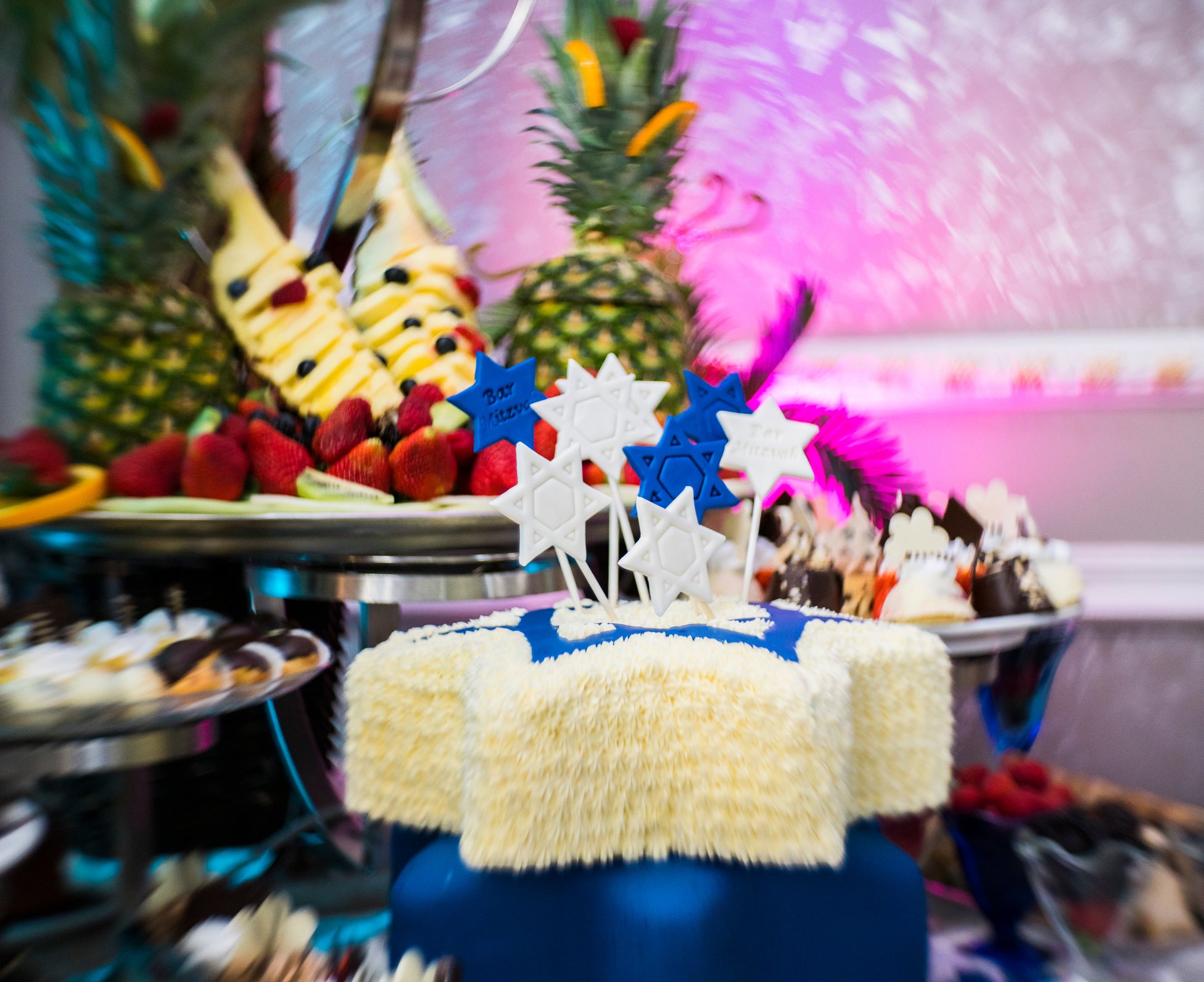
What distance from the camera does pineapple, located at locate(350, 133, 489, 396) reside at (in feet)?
2.97

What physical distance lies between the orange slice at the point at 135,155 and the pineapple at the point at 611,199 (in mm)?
377

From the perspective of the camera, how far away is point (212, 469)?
2.40ft

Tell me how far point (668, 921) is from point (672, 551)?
23cm

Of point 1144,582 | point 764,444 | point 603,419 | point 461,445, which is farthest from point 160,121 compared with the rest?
point 1144,582

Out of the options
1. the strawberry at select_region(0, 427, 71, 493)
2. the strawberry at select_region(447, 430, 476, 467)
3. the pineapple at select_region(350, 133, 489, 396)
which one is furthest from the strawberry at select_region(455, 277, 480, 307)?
the strawberry at select_region(0, 427, 71, 493)

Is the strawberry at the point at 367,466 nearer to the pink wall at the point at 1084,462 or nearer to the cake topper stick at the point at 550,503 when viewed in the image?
the cake topper stick at the point at 550,503

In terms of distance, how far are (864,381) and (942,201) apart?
312 mm

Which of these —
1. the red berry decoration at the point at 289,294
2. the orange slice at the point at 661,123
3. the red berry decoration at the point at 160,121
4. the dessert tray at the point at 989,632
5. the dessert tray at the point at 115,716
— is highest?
the orange slice at the point at 661,123

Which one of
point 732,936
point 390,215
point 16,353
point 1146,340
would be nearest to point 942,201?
point 1146,340

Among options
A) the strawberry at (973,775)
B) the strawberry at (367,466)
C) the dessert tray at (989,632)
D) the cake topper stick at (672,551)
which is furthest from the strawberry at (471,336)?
the strawberry at (973,775)

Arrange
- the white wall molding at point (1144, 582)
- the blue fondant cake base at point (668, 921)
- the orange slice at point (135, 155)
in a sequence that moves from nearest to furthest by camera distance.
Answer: the blue fondant cake base at point (668, 921) → the orange slice at point (135, 155) → the white wall molding at point (1144, 582)

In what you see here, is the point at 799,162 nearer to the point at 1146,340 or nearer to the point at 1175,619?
the point at 1146,340

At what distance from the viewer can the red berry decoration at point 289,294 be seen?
2.87 ft

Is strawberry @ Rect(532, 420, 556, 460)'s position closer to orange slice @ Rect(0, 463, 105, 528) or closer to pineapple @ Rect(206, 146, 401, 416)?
pineapple @ Rect(206, 146, 401, 416)
